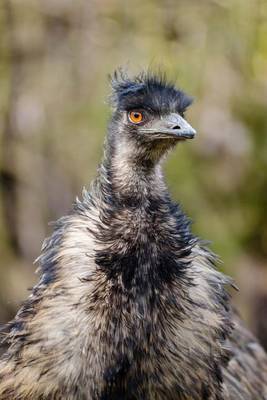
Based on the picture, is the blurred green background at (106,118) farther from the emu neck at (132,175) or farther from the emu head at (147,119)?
the emu neck at (132,175)

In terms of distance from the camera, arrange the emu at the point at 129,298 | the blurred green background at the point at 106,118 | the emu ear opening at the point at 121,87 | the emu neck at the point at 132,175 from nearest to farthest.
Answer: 1. the emu at the point at 129,298
2. the emu neck at the point at 132,175
3. the emu ear opening at the point at 121,87
4. the blurred green background at the point at 106,118

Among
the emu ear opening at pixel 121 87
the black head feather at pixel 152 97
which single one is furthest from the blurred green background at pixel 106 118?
the black head feather at pixel 152 97

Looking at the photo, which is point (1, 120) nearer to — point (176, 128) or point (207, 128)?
point (207, 128)

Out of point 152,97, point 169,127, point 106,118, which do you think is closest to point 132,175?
point 169,127

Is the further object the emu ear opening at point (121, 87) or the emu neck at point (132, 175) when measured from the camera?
the emu ear opening at point (121, 87)

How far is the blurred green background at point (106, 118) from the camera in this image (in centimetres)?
→ 896

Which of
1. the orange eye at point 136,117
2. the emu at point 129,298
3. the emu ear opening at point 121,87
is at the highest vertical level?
the emu ear opening at point 121,87

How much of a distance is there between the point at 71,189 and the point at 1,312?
4.22ft

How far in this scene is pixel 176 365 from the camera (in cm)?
408

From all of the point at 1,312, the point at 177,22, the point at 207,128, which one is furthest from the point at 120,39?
the point at 1,312

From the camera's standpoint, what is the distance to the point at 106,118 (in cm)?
888

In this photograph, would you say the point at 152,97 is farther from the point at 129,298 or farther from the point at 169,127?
the point at 129,298

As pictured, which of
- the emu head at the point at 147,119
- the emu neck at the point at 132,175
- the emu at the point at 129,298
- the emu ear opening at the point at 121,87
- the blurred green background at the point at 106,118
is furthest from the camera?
the blurred green background at the point at 106,118

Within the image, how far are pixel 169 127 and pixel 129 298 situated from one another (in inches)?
28.7
